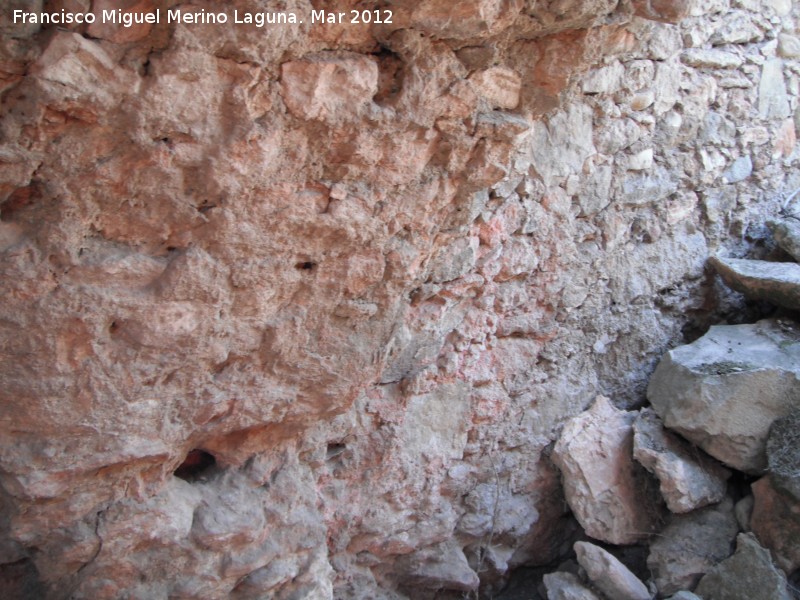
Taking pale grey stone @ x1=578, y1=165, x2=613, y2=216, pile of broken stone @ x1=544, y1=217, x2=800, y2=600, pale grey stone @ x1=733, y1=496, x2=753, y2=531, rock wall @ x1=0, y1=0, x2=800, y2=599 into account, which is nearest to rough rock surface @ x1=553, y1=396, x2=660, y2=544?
pile of broken stone @ x1=544, y1=217, x2=800, y2=600

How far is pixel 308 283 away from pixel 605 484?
4.73 feet

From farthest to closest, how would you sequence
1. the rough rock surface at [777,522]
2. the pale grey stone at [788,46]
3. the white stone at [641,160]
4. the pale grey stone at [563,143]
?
the pale grey stone at [788,46] → the white stone at [641,160] → the pale grey stone at [563,143] → the rough rock surface at [777,522]

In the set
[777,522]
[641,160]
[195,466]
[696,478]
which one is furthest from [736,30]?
[195,466]

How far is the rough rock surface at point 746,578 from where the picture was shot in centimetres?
227

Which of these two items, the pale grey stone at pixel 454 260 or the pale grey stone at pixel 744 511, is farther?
the pale grey stone at pixel 744 511

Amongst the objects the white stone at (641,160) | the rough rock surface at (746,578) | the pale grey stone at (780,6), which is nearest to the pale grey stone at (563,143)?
the white stone at (641,160)

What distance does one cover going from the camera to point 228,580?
74.7 inches

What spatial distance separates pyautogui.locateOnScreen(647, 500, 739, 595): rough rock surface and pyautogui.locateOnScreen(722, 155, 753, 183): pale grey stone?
135cm

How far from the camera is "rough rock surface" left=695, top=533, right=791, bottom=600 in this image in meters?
2.27

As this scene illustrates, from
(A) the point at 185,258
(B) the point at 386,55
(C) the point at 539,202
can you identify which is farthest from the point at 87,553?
(C) the point at 539,202

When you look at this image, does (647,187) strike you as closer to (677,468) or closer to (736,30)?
(736,30)

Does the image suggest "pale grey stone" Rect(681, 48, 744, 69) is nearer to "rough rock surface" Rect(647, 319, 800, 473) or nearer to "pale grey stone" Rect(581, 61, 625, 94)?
"pale grey stone" Rect(581, 61, 625, 94)

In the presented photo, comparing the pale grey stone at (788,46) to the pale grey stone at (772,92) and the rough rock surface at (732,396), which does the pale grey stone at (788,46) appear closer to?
the pale grey stone at (772,92)

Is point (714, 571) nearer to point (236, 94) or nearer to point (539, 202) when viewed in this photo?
point (539, 202)
